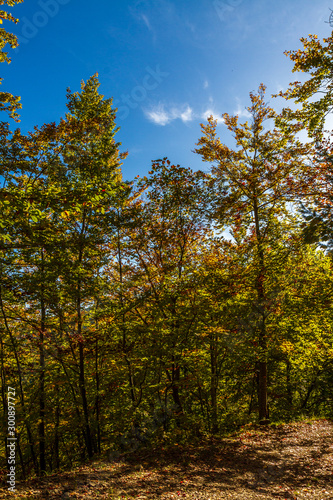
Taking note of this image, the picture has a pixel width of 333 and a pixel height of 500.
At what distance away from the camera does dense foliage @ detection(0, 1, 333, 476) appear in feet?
27.1

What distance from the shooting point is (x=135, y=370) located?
379 inches

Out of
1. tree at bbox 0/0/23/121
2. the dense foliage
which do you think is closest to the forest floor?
the dense foliage

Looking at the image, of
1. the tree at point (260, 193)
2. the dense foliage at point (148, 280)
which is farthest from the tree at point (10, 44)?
the tree at point (260, 193)

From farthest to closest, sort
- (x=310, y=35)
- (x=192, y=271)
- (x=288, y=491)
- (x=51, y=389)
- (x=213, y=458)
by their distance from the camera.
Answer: (x=51, y=389) → (x=192, y=271) → (x=213, y=458) → (x=310, y=35) → (x=288, y=491)

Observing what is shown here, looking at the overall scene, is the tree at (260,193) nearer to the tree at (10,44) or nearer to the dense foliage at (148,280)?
the dense foliage at (148,280)

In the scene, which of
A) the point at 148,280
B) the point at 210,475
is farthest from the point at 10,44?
the point at 210,475

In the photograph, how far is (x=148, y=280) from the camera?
984cm

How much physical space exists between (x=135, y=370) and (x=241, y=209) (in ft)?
25.8

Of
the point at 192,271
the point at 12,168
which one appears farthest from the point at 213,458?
the point at 12,168

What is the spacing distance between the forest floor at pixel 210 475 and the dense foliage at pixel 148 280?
1477 mm

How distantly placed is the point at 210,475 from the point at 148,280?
19.3ft

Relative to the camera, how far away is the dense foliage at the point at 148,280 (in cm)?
825

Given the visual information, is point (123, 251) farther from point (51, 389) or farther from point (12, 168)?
point (51, 389)

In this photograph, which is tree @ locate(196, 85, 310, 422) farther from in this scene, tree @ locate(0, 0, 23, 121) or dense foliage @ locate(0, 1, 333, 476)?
tree @ locate(0, 0, 23, 121)
